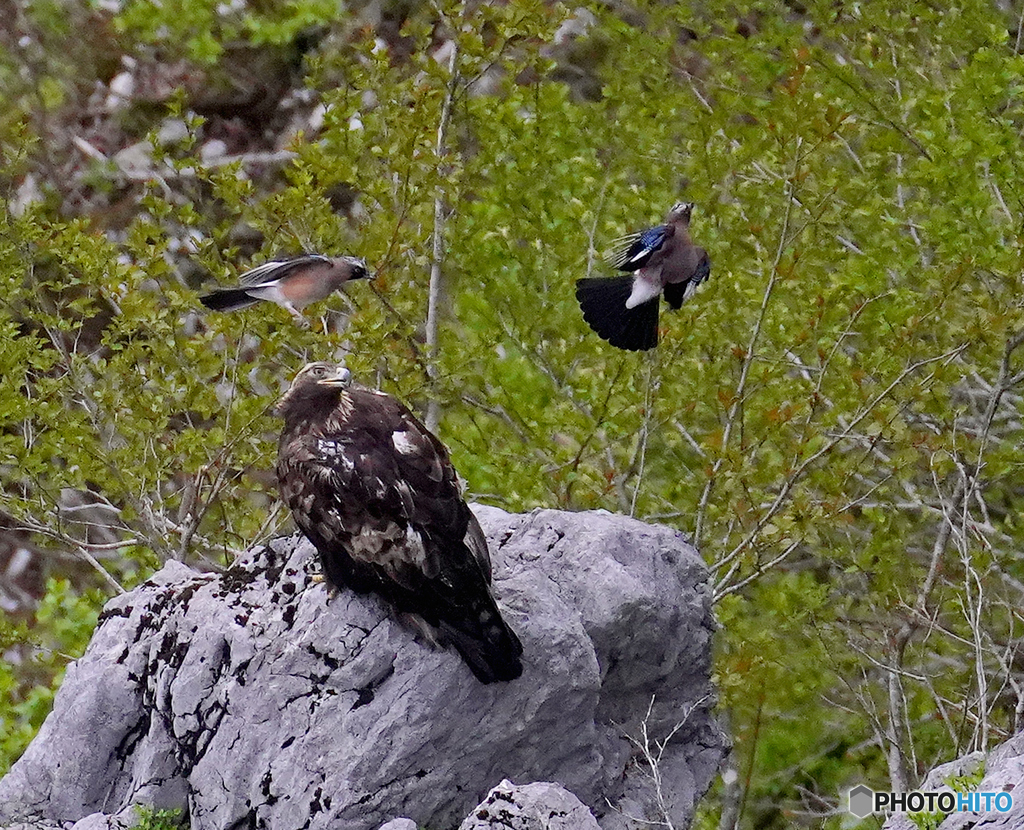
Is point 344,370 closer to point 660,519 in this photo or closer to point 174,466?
point 174,466

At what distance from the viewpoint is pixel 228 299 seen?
25.2 ft

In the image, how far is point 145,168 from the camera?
15.1 meters

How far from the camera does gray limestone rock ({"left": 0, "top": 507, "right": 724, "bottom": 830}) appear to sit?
6.07 meters

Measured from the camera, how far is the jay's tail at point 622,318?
332 inches

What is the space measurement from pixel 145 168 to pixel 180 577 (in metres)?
8.87

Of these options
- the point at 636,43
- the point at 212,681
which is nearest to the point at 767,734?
the point at 636,43

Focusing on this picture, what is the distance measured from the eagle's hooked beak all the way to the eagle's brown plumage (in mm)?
92

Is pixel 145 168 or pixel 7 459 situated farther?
pixel 145 168

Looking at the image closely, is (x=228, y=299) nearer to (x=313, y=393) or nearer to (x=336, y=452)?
(x=313, y=393)

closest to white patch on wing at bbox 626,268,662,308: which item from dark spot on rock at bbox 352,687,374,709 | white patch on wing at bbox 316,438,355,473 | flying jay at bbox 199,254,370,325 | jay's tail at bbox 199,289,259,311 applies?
flying jay at bbox 199,254,370,325

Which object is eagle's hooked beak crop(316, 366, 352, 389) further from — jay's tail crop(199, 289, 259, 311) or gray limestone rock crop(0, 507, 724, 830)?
jay's tail crop(199, 289, 259, 311)

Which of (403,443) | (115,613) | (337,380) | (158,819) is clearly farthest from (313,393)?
(158,819)

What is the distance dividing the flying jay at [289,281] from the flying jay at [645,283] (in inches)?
53.6

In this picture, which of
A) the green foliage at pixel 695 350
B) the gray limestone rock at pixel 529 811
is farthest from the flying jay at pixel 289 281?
the gray limestone rock at pixel 529 811
